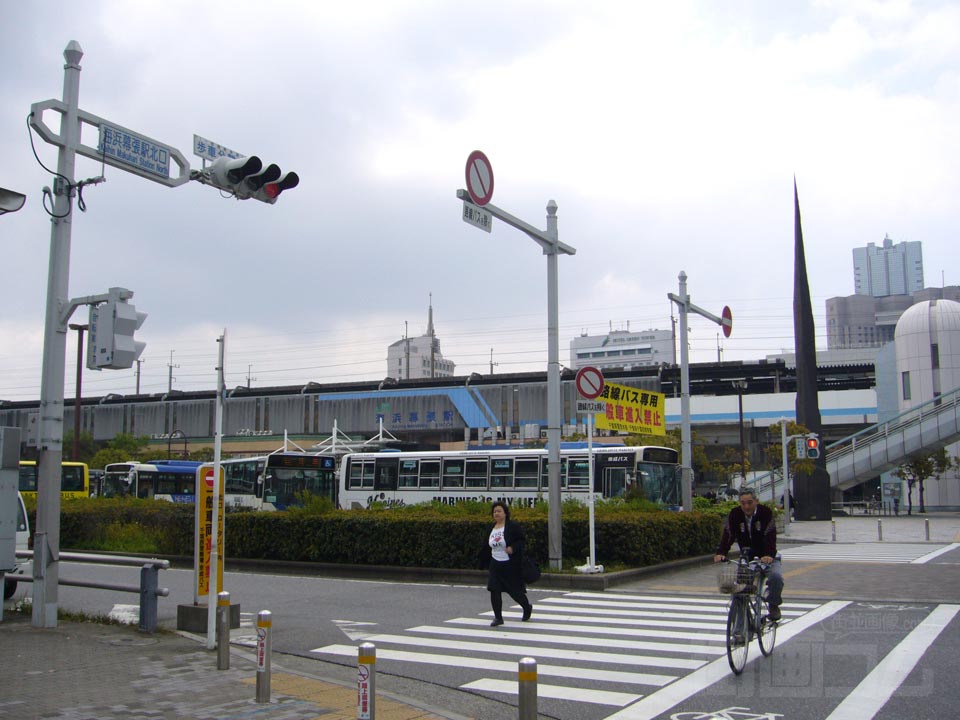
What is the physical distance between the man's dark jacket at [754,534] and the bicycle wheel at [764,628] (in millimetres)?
315

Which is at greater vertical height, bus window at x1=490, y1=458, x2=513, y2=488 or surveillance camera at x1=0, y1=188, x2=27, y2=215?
surveillance camera at x1=0, y1=188, x2=27, y2=215

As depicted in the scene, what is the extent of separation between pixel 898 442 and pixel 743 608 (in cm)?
4177

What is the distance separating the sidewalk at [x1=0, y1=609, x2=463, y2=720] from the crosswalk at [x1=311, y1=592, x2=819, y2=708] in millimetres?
1313

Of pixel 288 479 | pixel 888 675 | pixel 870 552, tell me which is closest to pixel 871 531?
pixel 870 552

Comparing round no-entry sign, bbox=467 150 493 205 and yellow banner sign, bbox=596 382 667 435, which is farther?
yellow banner sign, bbox=596 382 667 435

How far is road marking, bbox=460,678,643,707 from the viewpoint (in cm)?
784

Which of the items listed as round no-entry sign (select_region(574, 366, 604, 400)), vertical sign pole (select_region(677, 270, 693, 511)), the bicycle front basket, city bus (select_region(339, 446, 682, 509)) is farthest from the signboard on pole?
city bus (select_region(339, 446, 682, 509))

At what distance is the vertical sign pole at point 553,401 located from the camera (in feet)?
54.2

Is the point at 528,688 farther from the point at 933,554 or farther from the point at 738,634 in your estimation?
the point at 933,554

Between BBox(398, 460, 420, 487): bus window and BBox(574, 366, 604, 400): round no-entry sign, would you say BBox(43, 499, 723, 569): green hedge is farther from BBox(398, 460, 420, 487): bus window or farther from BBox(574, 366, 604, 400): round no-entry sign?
BBox(398, 460, 420, 487): bus window

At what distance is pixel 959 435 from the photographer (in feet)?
146

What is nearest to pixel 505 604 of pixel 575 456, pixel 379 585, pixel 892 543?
pixel 379 585

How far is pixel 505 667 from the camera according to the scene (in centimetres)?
933

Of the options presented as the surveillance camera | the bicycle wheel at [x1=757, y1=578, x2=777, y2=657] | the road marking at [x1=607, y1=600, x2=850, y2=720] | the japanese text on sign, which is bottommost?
the road marking at [x1=607, y1=600, x2=850, y2=720]
